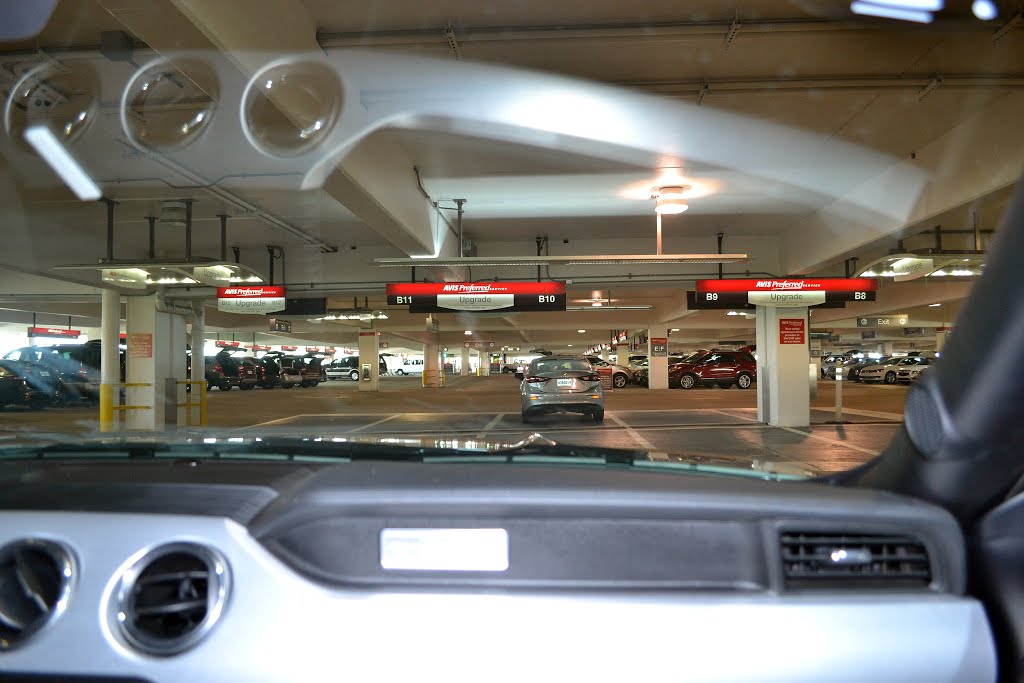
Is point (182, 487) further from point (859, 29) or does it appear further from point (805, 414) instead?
point (805, 414)

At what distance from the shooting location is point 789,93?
23.0ft

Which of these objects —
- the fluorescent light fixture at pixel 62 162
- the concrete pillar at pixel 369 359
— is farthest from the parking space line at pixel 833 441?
the concrete pillar at pixel 369 359

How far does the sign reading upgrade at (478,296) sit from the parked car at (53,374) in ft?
45.5

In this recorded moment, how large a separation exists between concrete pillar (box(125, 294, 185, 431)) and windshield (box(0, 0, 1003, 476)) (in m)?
0.06

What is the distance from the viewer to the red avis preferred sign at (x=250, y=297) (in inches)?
563

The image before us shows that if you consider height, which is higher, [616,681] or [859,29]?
[859,29]

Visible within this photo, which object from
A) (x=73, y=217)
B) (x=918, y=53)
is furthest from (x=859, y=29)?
(x=73, y=217)

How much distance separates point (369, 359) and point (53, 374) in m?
18.5

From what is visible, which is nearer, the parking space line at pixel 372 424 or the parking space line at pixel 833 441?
the parking space line at pixel 833 441

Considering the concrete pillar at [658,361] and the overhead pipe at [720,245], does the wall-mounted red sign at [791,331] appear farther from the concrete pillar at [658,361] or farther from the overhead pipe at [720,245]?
the concrete pillar at [658,361]

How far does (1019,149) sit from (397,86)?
6.34 m

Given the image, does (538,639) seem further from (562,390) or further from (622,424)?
(562,390)

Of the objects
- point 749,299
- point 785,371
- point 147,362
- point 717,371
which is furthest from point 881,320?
point 147,362

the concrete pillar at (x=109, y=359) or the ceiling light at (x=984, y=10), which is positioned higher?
the ceiling light at (x=984, y=10)
